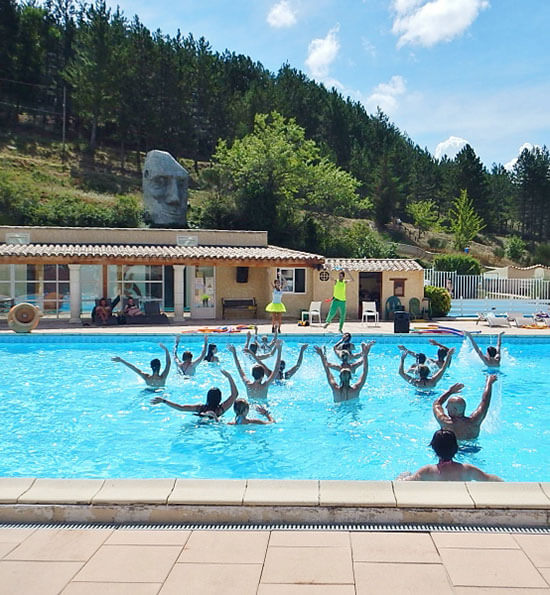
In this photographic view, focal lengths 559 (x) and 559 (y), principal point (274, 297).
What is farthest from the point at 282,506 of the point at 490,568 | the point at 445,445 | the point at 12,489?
the point at 12,489

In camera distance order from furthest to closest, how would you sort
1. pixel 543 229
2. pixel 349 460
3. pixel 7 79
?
pixel 543 229, pixel 7 79, pixel 349 460

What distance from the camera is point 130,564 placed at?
10.9ft

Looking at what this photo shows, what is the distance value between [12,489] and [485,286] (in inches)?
924

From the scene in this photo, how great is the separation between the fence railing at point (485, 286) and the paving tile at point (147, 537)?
21.3 metres

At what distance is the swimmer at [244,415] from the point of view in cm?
766

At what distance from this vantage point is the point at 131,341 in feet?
52.8

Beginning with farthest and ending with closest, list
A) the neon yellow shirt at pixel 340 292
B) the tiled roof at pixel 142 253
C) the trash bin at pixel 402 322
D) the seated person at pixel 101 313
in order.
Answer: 1. the seated person at pixel 101 313
2. the tiled roof at pixel 142 253
3. the neon yellow shirt at pixel 340 292
4. the trash bin at pixel 402 322

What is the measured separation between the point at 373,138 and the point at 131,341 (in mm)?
55255

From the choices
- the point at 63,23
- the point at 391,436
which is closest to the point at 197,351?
the point at 391,436

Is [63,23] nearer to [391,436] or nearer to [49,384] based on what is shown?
[49,384]

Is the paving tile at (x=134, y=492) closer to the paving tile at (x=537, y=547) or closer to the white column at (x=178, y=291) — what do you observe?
the paving tile at (x=537, y=547)

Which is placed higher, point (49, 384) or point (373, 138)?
point (373, 138)

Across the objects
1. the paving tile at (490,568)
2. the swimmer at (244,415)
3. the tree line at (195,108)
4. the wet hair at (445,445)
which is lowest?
the swimmer at (244,415)

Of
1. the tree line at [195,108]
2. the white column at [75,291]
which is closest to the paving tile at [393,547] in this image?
the white column at [75,291]
